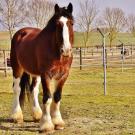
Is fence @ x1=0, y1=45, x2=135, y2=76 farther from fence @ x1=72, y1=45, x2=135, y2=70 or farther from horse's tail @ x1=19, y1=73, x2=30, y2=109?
horse's tail @ x1=19, y1=73, x2=30, y2=109

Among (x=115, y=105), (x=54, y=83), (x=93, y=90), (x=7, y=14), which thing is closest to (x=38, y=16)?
(x=7, y=14)

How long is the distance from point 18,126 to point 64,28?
198 cm

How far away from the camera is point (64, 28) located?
533 centimetres

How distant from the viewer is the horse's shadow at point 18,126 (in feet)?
20.2

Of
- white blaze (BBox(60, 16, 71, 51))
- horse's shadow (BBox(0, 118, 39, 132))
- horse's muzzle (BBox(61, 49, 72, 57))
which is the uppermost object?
white blaze (BBox(60, 16, 71, 51))

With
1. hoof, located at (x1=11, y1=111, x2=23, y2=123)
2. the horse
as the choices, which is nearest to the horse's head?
the horse

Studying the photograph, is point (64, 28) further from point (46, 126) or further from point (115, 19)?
point (115, 19)

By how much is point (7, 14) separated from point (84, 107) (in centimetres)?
2193

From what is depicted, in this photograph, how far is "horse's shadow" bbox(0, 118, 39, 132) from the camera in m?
6.15

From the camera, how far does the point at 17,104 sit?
6754mm

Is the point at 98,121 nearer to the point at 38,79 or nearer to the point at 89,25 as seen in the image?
the point at 38,79

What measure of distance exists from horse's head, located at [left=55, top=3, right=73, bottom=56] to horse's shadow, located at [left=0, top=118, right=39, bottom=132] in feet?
5.13

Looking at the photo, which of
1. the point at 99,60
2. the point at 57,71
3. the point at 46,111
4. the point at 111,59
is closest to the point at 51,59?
the point at 57,71

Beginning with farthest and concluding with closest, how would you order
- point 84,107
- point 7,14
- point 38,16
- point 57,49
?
point 38,16, point 7,14, point 84,107, point 57,49
